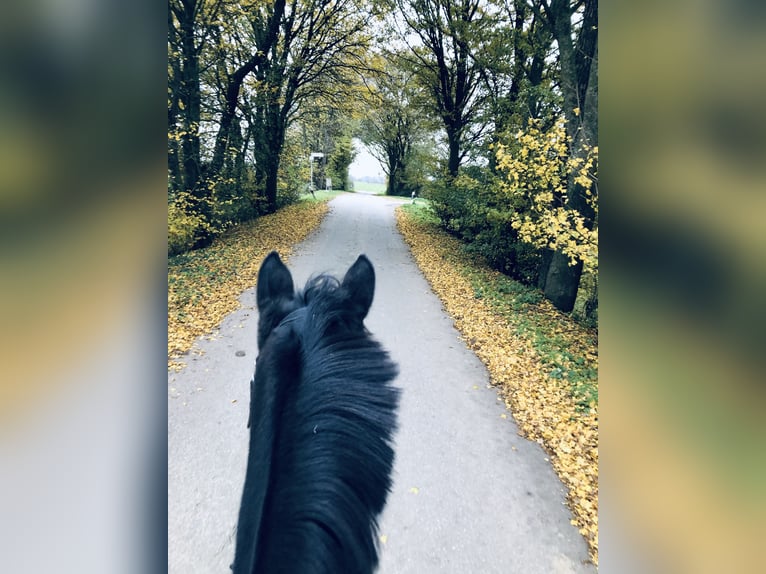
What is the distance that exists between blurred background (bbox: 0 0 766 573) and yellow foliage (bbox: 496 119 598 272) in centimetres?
156

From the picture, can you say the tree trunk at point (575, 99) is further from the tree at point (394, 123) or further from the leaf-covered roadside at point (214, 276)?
the tree at point (394, 123)

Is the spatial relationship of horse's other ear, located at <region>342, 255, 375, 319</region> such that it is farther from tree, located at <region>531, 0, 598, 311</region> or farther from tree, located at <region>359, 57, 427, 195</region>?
tree, located at <region>359, 57, 427, 195</region>

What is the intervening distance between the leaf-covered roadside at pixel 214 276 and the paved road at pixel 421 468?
0.13 metres

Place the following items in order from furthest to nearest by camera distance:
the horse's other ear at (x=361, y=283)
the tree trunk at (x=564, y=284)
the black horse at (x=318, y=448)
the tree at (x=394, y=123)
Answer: the tree at (x=394, y=123)
the tree trunk at (x=564, y=284)
the horse's other ear at (x=361, y=283)
the black horse at (x=318, y=448)

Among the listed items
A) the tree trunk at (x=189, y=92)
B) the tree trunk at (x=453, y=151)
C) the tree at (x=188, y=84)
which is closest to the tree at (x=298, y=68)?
the tree at (x=188, y=84)

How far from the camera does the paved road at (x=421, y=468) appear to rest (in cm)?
135

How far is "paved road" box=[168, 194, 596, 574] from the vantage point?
1.35 m

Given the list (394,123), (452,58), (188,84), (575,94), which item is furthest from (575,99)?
(452,58)

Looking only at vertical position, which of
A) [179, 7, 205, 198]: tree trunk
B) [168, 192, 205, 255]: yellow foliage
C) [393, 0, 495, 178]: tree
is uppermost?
[393, 0, 495, 178]: tree
